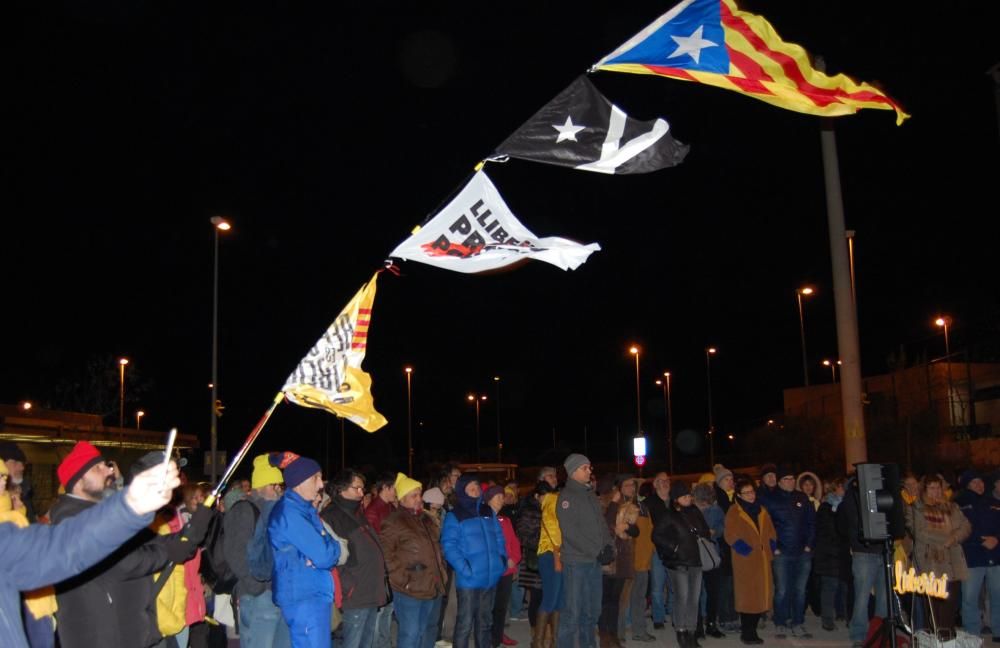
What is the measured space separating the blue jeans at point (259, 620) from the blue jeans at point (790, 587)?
6906mm

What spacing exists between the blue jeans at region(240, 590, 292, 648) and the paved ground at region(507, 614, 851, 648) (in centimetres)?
455

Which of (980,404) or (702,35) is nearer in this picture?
(702,35)

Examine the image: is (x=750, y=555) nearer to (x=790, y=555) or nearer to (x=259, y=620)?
(x=790, y=555)

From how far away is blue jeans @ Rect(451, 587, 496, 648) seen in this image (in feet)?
30.3

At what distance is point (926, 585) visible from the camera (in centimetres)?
827

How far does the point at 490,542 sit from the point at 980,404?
38.7m

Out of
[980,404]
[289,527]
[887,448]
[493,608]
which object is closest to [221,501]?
[493,608]

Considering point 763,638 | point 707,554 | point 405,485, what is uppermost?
point 405,485

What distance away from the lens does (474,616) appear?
945 cm

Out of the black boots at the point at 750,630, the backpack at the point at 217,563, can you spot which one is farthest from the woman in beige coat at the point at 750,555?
the backpack at the point at 217,563

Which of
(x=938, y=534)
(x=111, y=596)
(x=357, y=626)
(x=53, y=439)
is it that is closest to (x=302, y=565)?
(x=357, y=626)

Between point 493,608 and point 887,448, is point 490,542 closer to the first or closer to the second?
point 493,608

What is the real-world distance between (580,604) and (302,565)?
3731 millimetres

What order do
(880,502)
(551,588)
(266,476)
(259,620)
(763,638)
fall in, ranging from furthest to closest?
(763,638)
(551,588)
(880,502)
(266,476)
(259,620)
